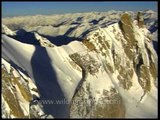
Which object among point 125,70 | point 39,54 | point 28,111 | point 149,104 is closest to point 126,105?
point 149,104

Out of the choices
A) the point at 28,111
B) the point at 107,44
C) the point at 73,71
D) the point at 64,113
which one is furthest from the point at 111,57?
the point at 28,111

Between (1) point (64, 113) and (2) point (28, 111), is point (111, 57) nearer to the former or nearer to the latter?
(1) point (64, 113)

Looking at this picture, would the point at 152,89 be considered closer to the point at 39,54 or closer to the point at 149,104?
the point at 149,104

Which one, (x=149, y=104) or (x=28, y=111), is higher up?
(x=28, y=111)

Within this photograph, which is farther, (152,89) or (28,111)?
(152,89)

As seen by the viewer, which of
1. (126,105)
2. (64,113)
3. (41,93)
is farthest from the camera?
(126,105)

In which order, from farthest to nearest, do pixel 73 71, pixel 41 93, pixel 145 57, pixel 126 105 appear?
pixel 145 57, pixel 73 71, pixel 126 105, pixel 41 93
